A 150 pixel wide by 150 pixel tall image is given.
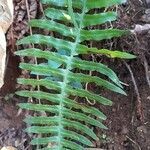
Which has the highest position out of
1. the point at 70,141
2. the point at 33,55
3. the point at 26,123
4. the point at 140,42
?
the point at 140,42

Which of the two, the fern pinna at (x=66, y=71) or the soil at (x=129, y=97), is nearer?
the fern pinna at (x=66, y=71)

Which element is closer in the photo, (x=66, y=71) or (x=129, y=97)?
(x=66, y=71)

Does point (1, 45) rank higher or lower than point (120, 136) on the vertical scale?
higher

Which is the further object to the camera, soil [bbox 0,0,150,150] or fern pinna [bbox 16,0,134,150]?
A: soil [bbox 0,0,150,150]

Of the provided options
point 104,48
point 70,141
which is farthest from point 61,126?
point 104,48

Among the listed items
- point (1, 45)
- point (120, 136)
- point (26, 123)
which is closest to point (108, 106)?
point (120, 136)

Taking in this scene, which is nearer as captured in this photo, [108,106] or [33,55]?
[33,55]

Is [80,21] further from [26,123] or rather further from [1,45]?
[26,123]
